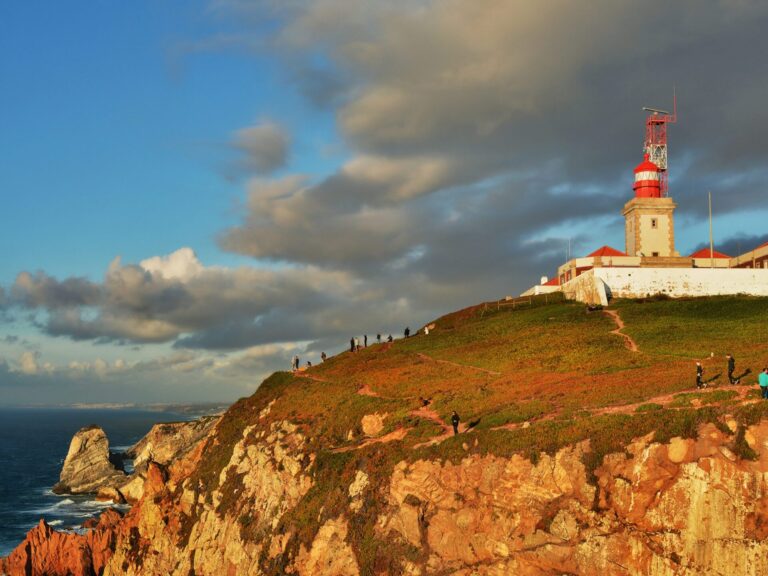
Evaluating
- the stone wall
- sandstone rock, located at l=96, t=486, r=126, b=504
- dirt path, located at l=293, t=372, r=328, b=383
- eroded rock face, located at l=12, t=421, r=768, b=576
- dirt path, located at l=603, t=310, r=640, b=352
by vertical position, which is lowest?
sandstone rock, located at l=96, t=486, r=126, b=504

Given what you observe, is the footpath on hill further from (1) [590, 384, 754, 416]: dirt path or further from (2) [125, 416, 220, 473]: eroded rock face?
(2) [125, 416, 220, 473]: eroded rock face

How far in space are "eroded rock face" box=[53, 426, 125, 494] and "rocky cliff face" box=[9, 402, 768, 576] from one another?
143 ft

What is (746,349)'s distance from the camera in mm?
50500

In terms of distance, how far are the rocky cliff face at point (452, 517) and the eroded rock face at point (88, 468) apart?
43.7m

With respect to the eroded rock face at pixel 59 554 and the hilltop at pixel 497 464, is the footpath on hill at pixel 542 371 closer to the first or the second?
the hilltop at pixel 497 464

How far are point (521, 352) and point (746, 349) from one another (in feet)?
60.0

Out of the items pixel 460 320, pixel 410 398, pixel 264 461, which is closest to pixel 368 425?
pixel 410 398

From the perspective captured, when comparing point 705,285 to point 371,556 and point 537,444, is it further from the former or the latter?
point 371,556

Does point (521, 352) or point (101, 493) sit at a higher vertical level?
point (521, 352)

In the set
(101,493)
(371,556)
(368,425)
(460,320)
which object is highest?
(460,320)

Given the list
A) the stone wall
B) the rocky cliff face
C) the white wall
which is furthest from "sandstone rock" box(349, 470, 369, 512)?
the white wall

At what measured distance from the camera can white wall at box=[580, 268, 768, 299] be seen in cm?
7506

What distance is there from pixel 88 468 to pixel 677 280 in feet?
285

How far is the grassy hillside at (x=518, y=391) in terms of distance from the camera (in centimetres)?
3566
